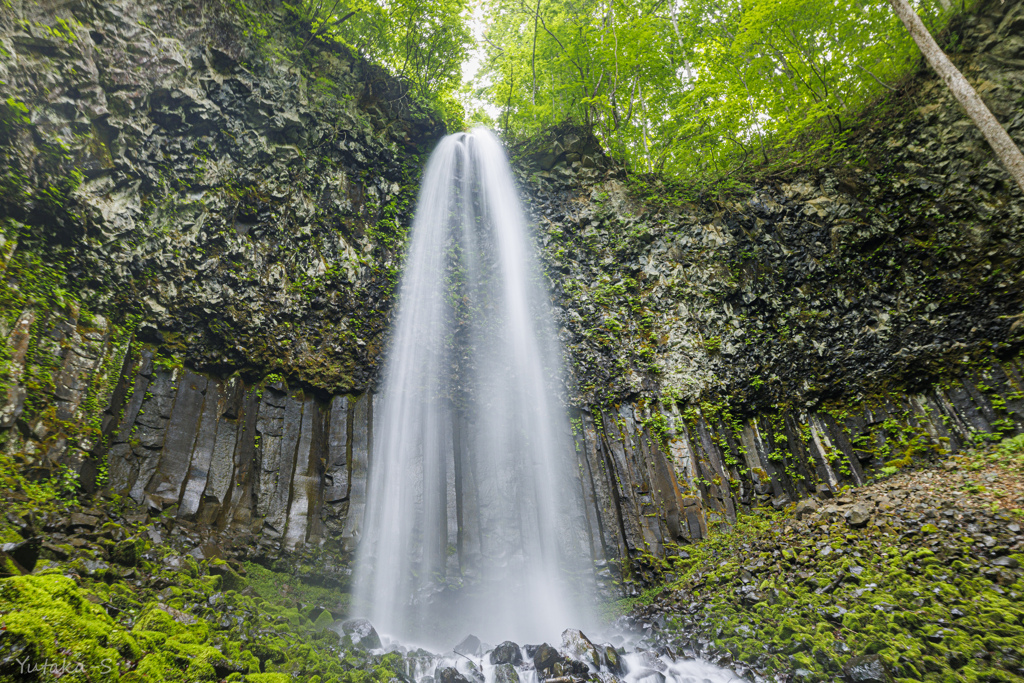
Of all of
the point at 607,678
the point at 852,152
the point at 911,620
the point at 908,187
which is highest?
the point at 852,152

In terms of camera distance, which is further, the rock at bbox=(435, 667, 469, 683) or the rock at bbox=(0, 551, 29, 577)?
the rock at bbox=(435, 667, 469, 683)

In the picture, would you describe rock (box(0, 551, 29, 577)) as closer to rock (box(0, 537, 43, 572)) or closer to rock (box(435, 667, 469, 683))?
rock (box(0, 537, 43, 572))

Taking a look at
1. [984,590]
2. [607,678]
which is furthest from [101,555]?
[984,590]

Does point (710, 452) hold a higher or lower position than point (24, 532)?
higher

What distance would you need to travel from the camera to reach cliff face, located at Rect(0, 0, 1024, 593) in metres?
6.89

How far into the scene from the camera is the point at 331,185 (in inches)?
428

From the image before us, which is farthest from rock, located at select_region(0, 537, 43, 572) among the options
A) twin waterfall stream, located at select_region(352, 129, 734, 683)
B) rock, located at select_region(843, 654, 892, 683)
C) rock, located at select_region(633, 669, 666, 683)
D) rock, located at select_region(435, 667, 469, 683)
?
rock, located at select_region(843, 654, 892, 683)

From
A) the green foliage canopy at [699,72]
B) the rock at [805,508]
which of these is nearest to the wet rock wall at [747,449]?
the rock at [805,508]

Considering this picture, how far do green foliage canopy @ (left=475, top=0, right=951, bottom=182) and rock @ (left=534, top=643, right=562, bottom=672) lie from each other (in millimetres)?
12576

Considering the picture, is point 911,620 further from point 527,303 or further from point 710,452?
point 527,303

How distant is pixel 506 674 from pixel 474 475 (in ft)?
14.7

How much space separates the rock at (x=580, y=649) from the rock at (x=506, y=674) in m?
0.87

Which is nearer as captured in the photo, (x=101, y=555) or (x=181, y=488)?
(x=101, y=555)

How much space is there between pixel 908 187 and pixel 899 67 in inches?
131
